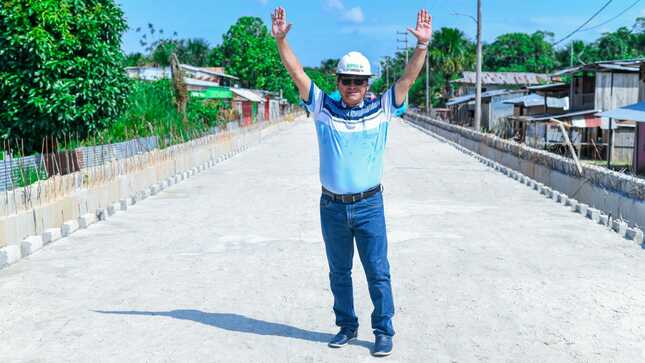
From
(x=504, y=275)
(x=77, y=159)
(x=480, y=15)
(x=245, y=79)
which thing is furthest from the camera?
(x=245, y=79)

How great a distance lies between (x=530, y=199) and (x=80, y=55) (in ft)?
28.9

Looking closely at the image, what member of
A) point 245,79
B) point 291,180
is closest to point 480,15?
point 291,180

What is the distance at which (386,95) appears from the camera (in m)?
4.93

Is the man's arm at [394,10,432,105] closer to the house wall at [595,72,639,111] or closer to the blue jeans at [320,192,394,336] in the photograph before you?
the blue jeans at [320,192,394,336]

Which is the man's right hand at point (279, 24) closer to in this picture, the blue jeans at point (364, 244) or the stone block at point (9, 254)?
the blue jeans at point (364, 244)

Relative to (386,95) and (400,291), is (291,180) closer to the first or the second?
(400,291)

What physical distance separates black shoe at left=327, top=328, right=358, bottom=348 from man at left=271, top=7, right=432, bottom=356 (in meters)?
0.26

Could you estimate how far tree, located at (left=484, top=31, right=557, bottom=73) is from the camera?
324 feet

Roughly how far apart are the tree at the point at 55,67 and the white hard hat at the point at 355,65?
933 centimetres

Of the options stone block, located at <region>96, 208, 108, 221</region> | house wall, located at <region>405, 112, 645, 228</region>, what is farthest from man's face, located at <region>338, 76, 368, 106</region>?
stone block, located at <region>96, 208, 108, 221</region>

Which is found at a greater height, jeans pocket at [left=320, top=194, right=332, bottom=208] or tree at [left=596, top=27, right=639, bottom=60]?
tree at [left=596, top=27, right=639, bottom=60]

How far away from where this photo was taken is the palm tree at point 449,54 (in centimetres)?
9200

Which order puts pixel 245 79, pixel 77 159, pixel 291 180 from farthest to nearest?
pixel 245 79 < pixel 291 180 < pixel 77 159

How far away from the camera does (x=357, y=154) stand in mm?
4863
